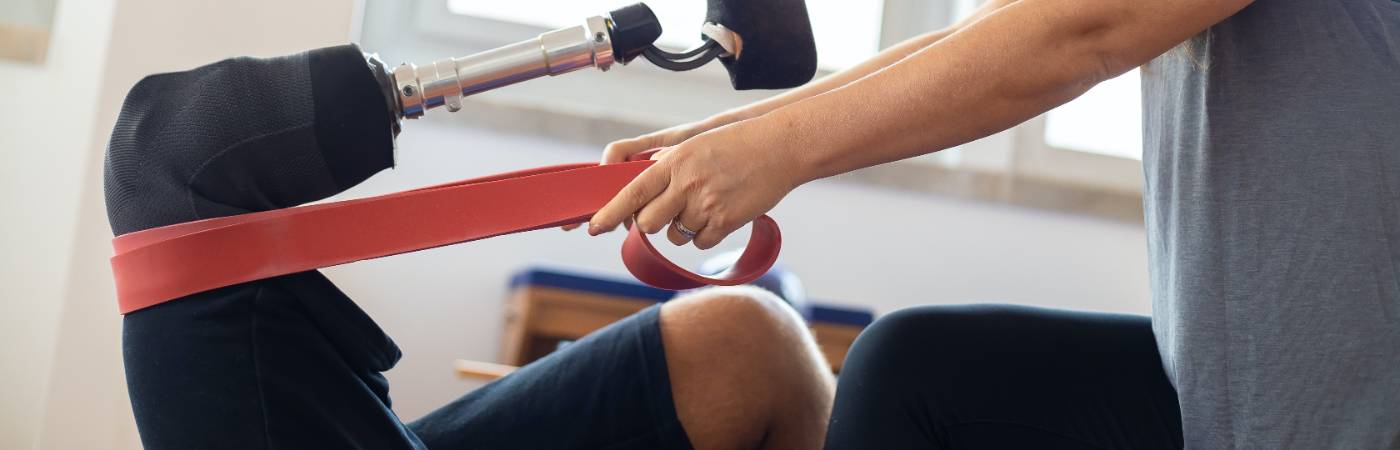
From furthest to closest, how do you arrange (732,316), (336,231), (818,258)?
(818,258) < (732,316) < (336,231)

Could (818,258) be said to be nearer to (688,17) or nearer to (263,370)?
(688,17)

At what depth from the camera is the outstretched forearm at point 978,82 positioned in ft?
1.96

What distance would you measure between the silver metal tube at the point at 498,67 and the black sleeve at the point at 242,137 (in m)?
0.02

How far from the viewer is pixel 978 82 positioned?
61 cm

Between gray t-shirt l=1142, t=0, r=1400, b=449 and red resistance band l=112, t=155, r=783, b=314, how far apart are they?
29 centimetres

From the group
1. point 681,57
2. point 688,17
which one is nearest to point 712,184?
point 681,57

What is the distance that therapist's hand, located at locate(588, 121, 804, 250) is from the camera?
608 millimetres

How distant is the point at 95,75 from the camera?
1.24 metres

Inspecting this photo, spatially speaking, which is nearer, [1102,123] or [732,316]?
[732,316]

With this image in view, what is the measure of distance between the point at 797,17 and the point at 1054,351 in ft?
0.93

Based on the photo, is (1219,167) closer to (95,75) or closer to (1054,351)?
(1054,351)

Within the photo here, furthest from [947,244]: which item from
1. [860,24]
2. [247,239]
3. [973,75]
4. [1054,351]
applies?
[247,239]

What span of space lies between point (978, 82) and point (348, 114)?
0.34m

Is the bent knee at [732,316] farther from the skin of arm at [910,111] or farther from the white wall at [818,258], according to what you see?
the white wall at [818,258]
